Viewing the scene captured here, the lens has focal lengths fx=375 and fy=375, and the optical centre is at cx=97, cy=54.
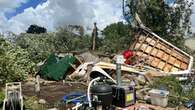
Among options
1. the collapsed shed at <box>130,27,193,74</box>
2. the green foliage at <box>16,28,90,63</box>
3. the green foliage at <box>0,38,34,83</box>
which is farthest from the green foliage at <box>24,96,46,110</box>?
the green foliage at <box>16,28,90,63</box>

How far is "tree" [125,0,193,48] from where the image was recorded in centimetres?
2125

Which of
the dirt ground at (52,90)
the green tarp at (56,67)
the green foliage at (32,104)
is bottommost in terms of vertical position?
the green foliage at (32,104)

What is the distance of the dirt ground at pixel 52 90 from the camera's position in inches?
433

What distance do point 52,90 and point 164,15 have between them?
35.7 ft

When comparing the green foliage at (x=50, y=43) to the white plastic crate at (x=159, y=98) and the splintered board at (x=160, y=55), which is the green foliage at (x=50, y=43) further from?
the white plastic crate at (x=159, y=98)

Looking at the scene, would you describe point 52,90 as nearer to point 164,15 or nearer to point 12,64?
point 12,64

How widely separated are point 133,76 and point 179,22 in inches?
363

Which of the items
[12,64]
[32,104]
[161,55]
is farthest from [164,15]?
[32,104]

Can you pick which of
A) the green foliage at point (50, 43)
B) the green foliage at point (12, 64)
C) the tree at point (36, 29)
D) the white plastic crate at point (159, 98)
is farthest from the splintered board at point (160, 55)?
the tree at point (36, 29)

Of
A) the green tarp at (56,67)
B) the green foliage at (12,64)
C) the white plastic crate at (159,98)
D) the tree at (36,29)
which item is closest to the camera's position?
the white plastic crate at (159,98)

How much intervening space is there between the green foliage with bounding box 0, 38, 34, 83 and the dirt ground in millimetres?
834

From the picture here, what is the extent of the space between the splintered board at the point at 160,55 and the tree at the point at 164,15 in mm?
5148

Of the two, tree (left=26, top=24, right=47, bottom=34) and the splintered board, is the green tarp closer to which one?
the splintered board

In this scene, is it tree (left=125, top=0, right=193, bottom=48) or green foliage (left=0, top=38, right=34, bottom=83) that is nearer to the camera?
green foliage (left=0, top=38, right=34, bottom=83)
